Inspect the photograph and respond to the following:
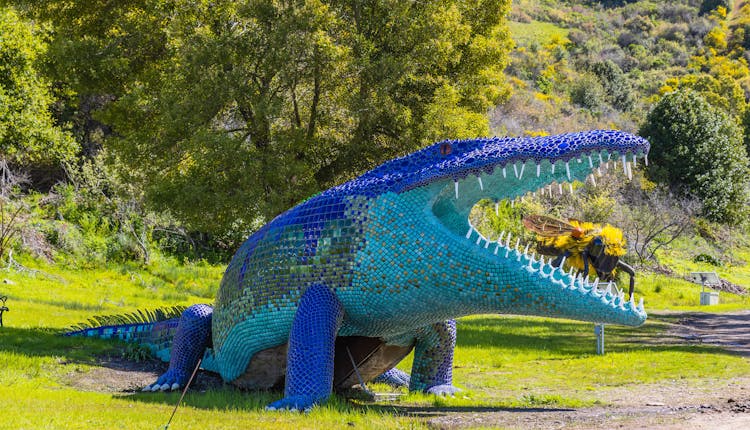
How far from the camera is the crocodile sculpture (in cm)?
654

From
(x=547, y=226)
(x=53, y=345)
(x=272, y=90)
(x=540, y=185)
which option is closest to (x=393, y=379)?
(x=540, y=185)

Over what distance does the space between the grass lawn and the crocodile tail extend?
234 millimetres

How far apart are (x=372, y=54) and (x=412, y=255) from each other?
8259 millimetres

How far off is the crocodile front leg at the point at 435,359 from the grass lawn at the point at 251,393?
26 cm

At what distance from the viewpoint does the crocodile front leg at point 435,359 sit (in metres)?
8.58

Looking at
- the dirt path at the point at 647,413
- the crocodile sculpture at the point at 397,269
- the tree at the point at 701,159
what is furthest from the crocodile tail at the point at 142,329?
the tree at the point at 701,159

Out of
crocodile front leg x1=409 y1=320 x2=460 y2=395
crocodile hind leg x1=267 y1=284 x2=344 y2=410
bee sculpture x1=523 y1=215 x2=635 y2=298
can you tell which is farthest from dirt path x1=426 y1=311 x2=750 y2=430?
bee sculpture x1=523 y1=215 x2=635 y2=298

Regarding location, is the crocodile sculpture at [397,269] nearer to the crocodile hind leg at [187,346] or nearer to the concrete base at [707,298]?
the crocodile hind leg at [187,346]

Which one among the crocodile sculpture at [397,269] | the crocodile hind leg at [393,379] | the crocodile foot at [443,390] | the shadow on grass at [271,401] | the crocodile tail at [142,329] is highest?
the crocodile sculpture at [397,269]

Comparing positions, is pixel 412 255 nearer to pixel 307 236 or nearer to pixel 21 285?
pixel 307 236

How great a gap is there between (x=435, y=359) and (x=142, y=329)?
15.0ft

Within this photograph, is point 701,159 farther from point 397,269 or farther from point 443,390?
point 397,269

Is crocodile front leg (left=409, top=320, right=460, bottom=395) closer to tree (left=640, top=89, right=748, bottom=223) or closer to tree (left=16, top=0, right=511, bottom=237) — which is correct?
tree (left=16, top=0, right=511, bottom=237)

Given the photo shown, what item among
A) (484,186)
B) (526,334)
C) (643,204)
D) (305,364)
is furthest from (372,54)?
(643,204)
